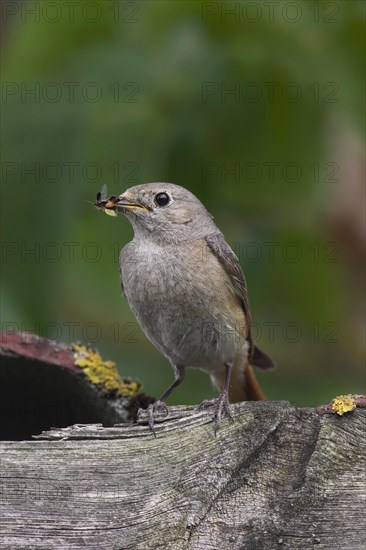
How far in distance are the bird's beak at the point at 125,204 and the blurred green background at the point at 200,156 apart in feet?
0.22

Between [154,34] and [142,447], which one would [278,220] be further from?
[142,447]

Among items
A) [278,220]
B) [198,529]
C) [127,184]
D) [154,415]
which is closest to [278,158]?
[278,220]

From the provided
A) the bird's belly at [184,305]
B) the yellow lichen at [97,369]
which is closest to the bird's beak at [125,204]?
the bird's belly at [184,305]

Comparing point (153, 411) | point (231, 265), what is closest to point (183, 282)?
point (231, 265)

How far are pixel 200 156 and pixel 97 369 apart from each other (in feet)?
4.25

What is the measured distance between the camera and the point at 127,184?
468 cm

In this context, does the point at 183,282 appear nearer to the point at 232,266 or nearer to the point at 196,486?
the point at 232,266

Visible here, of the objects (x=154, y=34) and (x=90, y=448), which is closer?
(x=90, y=448)

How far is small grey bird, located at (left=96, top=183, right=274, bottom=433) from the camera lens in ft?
15.4

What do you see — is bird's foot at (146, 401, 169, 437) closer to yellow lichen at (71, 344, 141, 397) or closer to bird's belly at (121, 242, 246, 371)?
yellow lichen at (71, 344, 141, 397)

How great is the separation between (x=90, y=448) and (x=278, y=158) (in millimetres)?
2115

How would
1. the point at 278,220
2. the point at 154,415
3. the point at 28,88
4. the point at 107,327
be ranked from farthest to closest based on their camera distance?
the point at 107,327
the point at 278,220
the point at 28,88
the point at 154,415

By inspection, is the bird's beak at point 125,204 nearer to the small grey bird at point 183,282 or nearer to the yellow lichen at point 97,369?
the small grey bird at point 183,282

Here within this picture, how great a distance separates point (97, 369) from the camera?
153 inches
